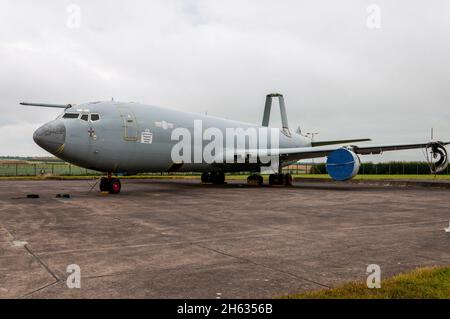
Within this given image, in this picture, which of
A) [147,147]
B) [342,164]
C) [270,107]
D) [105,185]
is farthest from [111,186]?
[270,107]

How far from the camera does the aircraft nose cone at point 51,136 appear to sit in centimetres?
1531

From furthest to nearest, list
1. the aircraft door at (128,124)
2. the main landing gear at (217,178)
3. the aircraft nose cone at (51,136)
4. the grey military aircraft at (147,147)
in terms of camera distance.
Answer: the main landing gear at (217,178)
the aircraft door at (128,124)
the grey military aircraft at (147,147)
the aircraft nose cone at (51,136)

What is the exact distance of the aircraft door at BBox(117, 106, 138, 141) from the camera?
58.2ft

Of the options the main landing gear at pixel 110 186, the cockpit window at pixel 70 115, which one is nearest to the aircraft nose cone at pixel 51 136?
the cockpit window at pixel 70 115

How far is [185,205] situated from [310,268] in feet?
28.0

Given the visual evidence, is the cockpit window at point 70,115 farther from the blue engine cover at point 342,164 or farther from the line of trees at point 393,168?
the line of trees at point 393,168

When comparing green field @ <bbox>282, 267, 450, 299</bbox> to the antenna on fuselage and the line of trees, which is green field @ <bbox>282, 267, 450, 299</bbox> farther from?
the line of trees

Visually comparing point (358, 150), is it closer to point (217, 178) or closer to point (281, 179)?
point (281, 179)

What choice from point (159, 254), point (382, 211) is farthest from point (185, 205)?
point (159, 254)

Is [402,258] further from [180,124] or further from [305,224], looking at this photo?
[180,124]

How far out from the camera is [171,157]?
20.2m

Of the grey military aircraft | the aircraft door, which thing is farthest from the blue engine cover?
the aircraft door

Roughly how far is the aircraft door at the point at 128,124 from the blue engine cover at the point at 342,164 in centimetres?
1022

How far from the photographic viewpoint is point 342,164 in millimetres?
20734
